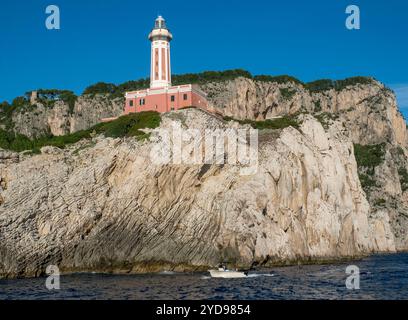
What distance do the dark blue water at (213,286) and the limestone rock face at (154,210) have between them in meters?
4.14

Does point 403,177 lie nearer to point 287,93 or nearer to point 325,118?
point 287,93

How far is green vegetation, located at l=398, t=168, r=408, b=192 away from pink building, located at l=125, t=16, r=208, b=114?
310ft

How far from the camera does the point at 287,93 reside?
157875 mm

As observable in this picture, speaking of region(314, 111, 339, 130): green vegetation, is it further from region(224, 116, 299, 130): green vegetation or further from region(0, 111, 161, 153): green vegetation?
region(0, 111, 161, 153): green vegetation

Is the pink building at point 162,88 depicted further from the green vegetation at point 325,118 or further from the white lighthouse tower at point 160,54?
the green vegetation at point 325,118

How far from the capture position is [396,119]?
560ft

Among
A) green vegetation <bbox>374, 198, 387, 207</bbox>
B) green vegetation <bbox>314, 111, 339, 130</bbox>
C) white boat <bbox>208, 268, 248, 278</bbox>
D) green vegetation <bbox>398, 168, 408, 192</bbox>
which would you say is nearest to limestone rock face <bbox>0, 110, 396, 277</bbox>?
white boat <bbox>208, 268, 248, 278</bbox>

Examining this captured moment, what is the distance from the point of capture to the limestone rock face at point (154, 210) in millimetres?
57156

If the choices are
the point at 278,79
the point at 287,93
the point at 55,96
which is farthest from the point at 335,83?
the point at 55,96

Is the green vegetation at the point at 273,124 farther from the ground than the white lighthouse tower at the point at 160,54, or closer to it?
closer to it

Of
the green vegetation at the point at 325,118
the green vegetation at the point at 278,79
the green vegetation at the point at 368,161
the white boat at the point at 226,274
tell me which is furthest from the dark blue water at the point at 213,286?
the green vegetation at the point at 278,79

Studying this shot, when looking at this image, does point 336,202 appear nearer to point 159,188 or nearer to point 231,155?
point 231,155
